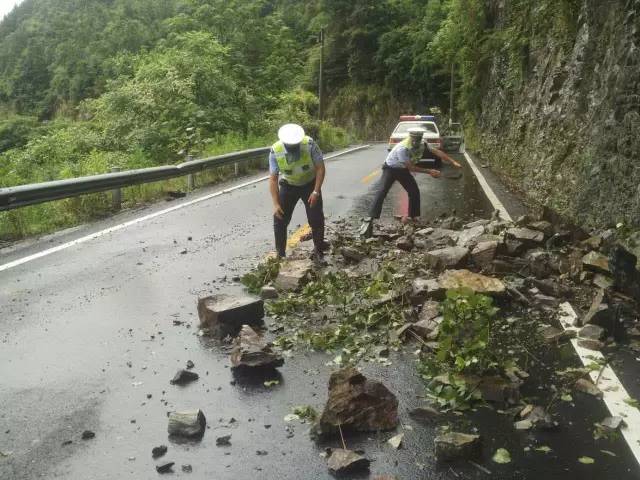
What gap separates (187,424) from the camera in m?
3.46

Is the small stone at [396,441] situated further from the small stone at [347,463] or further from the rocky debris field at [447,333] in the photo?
the small stone at [347,463]

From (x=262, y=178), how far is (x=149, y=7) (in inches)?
2327

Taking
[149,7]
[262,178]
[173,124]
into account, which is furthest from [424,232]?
[149,7]

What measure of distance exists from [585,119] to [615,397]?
24.7 feet

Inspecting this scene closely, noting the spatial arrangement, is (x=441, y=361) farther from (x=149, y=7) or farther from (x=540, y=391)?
(x=149, y=7)

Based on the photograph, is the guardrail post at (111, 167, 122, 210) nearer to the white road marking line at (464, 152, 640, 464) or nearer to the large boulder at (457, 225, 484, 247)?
the large boulder at (457, 225, 484, 247)

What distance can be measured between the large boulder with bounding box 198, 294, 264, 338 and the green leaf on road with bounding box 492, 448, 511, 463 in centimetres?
242

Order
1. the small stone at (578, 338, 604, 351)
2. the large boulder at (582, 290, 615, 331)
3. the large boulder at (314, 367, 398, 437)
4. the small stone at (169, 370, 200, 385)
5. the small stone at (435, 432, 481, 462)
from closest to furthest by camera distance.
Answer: the small stone at (435, 432, 481, 462)
the large boulder at (314, 367, 398, 437)
the small stone at (169, 370, 200, 385)
the small stone at (578, 338, 604, 351)
the large boulder at (582, 290, 615, 331)

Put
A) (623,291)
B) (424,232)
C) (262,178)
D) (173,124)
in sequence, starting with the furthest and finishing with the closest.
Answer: (173,124), (262,178), (424,232), (623,291)

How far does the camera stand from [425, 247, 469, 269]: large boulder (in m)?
6.54

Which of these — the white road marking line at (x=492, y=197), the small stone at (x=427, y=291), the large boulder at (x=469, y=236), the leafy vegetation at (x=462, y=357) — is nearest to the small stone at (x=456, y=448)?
the leafy vegetation at (x=462, y=357)

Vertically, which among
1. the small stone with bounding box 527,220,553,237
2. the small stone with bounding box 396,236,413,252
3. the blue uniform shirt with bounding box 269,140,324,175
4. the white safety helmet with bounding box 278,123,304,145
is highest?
the white safety helmet with bounding box 278,123,304,145

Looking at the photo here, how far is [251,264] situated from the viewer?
24.3 feet

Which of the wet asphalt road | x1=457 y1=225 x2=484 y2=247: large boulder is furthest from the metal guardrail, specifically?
x1=457 y1=225 x2=484 y2=247: large boulder
